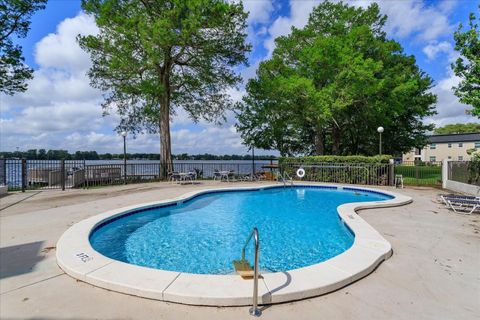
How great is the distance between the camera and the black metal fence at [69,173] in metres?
11.3

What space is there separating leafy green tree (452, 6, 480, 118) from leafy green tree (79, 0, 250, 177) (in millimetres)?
11034

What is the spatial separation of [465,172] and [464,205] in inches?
192

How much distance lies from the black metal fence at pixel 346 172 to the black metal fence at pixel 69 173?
176 inches

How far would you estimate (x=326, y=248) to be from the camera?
5.55m

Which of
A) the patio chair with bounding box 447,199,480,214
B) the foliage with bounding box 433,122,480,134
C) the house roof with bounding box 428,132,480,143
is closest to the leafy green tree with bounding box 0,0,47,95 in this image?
the patio chair with bounding box 447,199,480,214

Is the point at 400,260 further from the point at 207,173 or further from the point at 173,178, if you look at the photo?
the point at 207,173

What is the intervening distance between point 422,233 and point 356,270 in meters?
3.20

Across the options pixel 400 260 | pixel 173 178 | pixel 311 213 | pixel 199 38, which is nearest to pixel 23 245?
pixel 400 260

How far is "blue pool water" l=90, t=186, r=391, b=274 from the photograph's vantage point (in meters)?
4.85

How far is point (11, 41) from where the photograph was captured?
44.5 ft

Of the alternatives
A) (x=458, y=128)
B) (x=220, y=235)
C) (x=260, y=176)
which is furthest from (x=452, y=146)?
(x=220, y=235)

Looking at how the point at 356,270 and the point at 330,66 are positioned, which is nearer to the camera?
the point at 356,270

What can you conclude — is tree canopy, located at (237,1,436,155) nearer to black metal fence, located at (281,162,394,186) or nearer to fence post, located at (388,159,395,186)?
black metal fence, located at (281,162,394,186)

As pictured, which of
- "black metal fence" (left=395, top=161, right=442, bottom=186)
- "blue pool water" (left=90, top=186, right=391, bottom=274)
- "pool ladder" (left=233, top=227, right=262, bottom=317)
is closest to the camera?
"pool ladder" (left=233, top=227, right=262, bottom=317)
